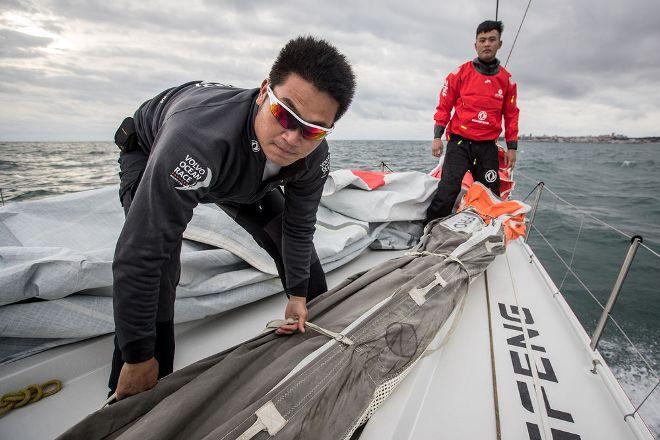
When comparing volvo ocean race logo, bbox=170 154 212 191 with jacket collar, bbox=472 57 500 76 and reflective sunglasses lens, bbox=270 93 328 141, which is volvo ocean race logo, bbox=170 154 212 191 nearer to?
reflective sunglasses lens, bbox=270 93 328 141

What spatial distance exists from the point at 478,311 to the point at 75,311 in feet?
6.01

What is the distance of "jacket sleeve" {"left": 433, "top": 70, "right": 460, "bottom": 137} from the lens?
3.06 m

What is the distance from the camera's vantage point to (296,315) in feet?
4.24

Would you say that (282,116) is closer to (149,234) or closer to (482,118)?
(149,234)

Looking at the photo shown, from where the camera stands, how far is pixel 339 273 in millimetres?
2316

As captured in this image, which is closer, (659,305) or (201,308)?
(201,308)

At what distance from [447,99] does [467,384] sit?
260cm

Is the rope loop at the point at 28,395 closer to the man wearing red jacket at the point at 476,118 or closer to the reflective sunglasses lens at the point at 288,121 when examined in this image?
the reflective sunglasses lens at the point at 288,121

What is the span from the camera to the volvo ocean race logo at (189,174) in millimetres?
875

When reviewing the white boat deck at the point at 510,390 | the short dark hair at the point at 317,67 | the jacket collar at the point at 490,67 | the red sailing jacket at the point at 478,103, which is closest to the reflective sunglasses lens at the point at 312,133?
the short dark hair at the point at 317,67

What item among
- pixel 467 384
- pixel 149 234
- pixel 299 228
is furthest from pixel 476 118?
pixel 149 234

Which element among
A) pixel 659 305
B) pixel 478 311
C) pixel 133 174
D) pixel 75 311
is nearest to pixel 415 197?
pixel 478 311

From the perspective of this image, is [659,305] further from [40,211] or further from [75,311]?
[40,211]

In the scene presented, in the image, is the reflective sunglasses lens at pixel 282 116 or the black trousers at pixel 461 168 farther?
the black trousers at pixel 461 168
